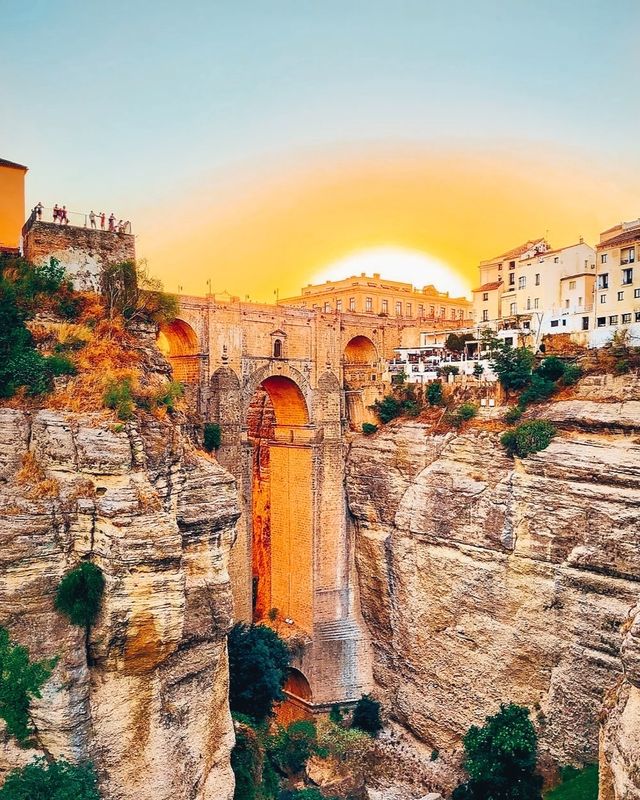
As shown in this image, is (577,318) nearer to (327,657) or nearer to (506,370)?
(506,370)

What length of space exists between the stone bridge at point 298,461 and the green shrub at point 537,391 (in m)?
7.25

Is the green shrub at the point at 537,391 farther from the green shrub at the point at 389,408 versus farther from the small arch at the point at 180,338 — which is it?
the small arch at the point at 180,338

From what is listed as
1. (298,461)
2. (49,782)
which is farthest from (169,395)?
(298,461)

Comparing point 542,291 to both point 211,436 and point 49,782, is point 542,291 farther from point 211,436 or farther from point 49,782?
point 49,782

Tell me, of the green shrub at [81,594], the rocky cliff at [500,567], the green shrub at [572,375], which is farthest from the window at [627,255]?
the green shrub at [81,594]

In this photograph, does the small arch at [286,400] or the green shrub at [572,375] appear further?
the small arch at [286,400]

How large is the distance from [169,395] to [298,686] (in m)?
17.4

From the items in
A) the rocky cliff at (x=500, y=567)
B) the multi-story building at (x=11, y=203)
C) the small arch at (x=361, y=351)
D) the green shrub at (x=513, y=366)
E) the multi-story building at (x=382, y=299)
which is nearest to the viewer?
the multi-story building at (x=11, y=203)

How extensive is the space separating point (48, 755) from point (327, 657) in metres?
16.9

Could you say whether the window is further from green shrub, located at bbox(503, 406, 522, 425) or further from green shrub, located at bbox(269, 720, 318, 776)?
green shrub, located at bbox(269, 720, 318, 776)

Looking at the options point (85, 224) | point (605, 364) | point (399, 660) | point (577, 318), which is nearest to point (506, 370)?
point (605, 364)

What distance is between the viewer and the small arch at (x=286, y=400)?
97.5ft

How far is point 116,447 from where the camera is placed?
1453cm

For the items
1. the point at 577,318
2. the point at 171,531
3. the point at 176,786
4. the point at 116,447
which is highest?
the point at 577,318
